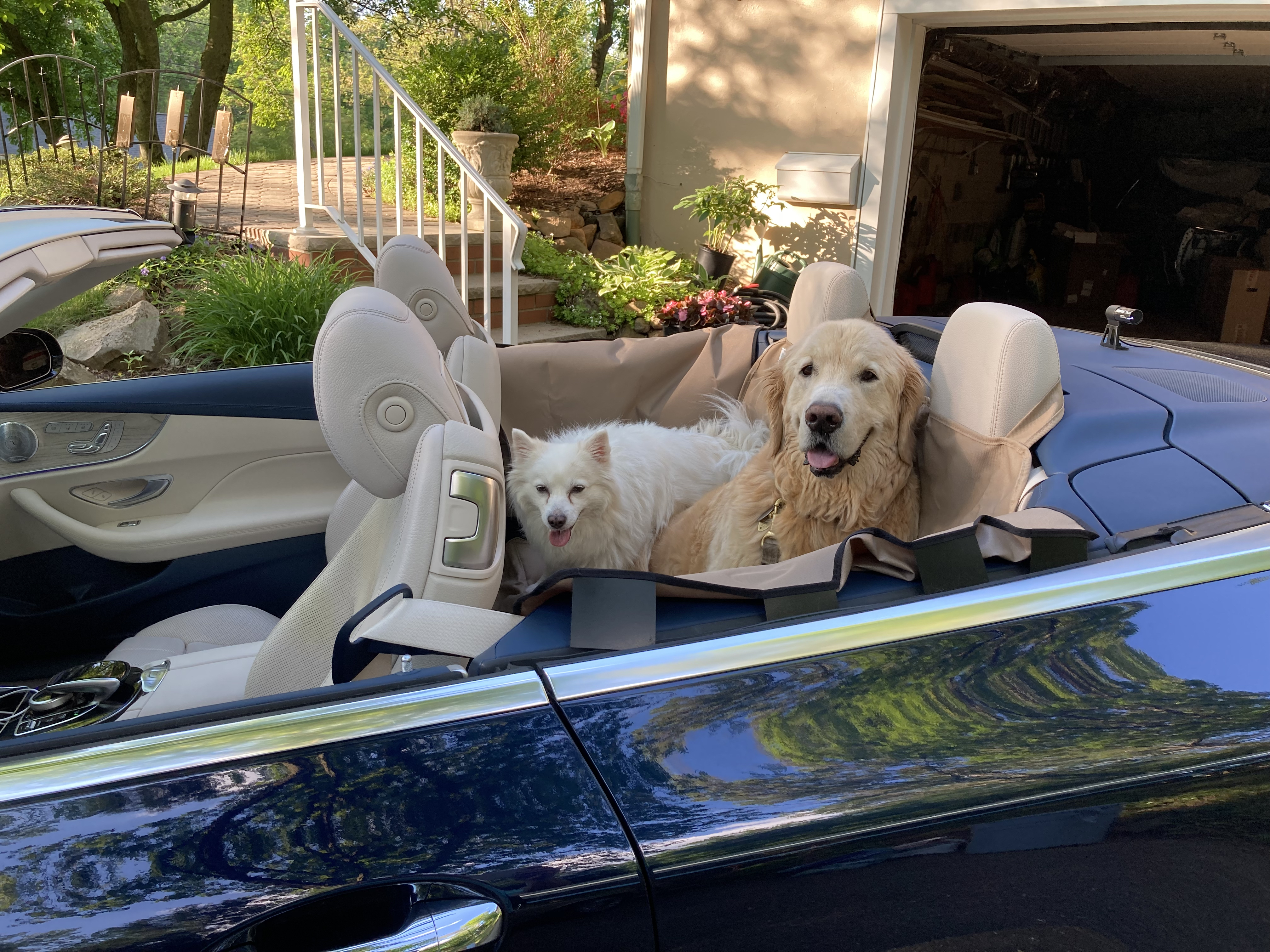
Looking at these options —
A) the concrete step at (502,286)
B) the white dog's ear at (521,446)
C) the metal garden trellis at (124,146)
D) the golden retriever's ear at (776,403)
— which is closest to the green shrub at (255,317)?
the concrete step at (502,286)

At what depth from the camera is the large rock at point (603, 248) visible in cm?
1022

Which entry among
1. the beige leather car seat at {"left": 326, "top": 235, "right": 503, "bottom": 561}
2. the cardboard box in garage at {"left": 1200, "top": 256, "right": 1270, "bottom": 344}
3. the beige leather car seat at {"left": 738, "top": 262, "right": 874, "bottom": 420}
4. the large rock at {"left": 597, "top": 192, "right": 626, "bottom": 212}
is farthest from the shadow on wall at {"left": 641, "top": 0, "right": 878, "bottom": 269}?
the beige leather car seat at {"left": 326, "top": 235, "right": 503, "bottom": 561}

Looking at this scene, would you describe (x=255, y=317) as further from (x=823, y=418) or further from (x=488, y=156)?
(x=823, y=418)

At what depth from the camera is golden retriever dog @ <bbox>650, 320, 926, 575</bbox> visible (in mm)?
2477

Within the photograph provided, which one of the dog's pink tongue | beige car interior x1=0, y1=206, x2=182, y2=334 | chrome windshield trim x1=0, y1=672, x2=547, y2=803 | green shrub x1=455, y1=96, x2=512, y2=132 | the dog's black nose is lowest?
chrome windshield trim x1=0, y1=672, x2=547, y2=803

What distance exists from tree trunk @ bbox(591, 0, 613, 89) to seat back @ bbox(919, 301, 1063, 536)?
542 inches

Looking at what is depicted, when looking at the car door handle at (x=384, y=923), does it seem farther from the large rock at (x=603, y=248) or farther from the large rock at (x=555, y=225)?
the large rock at (x=603, y=248)

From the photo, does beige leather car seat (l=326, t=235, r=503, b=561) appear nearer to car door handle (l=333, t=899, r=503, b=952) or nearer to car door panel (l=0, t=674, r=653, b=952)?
car door panel (l=0, t=674, r=653, b=952)

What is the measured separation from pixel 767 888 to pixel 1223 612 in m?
0.89

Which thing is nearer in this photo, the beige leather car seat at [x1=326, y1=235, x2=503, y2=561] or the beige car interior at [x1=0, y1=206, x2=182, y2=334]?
the beige car interior at [x1=0, y1=206, x2=182, y2=334]

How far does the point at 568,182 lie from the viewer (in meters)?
11.0

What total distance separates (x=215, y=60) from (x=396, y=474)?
19854 mm

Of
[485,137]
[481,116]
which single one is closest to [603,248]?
[485,137]

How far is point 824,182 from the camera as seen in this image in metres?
8.48
